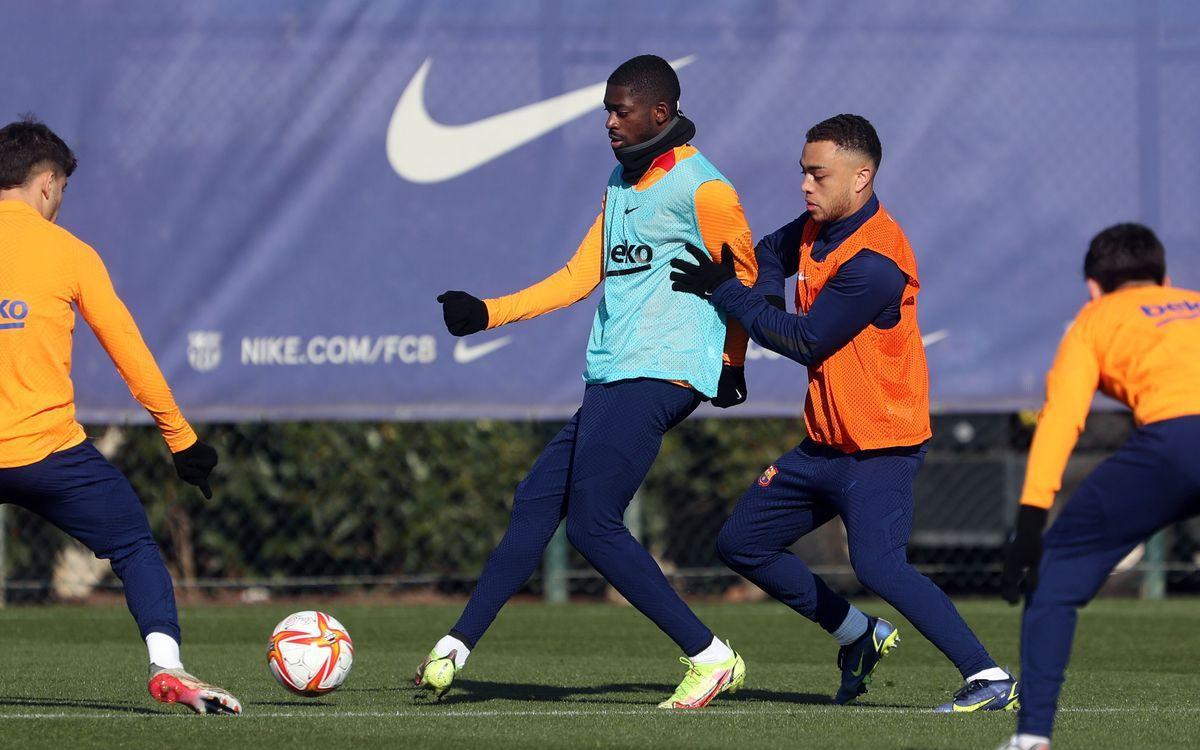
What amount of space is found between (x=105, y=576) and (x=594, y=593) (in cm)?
300

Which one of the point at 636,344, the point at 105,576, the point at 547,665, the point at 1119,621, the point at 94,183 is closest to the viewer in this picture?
the point at 636,344

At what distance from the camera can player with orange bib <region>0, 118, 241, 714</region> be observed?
5793mm

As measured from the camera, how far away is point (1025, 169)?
35.6 ft

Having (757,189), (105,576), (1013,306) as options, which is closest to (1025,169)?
(1013,306)

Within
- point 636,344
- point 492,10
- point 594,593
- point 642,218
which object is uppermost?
point 492,10

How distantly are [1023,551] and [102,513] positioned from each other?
286 centimetres

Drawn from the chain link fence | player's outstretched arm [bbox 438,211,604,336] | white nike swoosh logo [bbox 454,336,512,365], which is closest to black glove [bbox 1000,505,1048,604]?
player's outstretched arm [bbox 438,211,604,336]

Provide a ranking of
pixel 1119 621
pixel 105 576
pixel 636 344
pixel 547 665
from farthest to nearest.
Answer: pixel 105 576, pixel 1119 621, pixel 547 665, pixel 636 344

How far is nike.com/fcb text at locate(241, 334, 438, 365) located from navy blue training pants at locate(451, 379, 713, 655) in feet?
14.6

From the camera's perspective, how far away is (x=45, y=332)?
582 centimetres

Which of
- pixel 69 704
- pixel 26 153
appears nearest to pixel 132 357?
pixel 26 153

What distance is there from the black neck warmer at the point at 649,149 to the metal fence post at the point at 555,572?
16.5 ft

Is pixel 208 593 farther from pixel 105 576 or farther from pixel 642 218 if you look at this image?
pixel 642 218

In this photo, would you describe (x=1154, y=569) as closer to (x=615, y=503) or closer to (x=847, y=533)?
(x=847, y=533)
